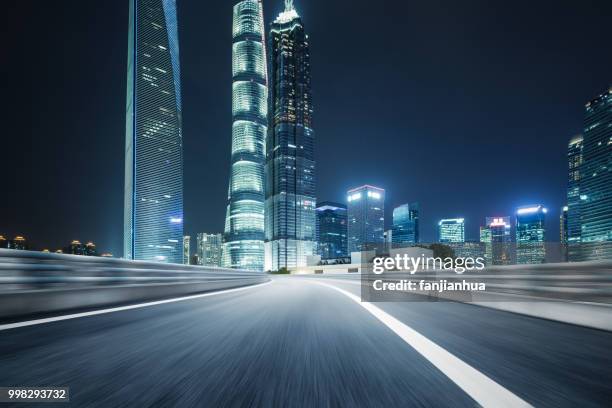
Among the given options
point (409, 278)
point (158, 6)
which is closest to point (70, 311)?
point (409, 278)

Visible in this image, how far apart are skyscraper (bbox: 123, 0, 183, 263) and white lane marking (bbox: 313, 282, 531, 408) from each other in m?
152

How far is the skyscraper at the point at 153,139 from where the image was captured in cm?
14862

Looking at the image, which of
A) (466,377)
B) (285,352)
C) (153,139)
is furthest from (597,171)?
(285,352)

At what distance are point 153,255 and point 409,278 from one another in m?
153

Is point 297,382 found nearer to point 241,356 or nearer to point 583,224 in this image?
point 241,356

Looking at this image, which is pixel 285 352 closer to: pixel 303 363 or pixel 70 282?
pixel 303 363

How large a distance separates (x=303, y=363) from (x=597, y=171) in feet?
668

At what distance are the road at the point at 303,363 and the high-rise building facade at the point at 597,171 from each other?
177m

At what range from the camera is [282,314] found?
6258 millimetres

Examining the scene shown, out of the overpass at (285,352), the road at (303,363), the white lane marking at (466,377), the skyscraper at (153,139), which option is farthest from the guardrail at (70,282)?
the skyscraper at (153,139)

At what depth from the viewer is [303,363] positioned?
2.85 metres
